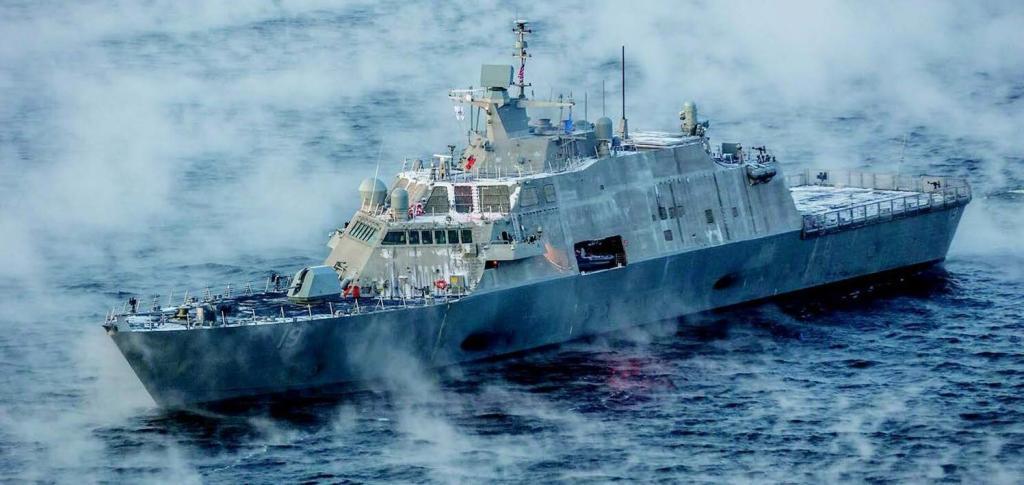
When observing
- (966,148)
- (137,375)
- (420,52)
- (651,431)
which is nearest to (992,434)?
(651,431)

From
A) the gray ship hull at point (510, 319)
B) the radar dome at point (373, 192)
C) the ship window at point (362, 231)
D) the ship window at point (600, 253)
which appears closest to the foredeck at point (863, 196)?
the gray ship hull at point (510, 319)

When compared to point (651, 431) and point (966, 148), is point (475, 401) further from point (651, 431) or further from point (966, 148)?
point (966, 148)

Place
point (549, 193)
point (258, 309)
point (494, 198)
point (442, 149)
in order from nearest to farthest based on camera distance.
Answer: point (258, 309) < point (494, 198) < point (549, 193) < point (442, 149)

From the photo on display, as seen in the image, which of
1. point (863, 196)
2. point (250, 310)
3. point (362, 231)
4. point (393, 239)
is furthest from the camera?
point (863, 196)

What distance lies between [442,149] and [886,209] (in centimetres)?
2304

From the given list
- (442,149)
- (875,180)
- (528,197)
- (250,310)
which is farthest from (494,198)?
(442,149)

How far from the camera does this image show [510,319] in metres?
65.9

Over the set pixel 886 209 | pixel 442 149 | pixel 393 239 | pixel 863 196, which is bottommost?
pixel 886 209

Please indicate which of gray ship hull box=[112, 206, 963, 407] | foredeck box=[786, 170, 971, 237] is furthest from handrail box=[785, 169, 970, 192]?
gray ship hull box=[112, 206, 963, 407]

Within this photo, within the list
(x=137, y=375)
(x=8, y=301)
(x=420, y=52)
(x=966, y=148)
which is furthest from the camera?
(x=420, y=52)

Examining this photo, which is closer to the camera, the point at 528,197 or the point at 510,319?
the point at 510,319

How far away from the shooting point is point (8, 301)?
72.2 metres

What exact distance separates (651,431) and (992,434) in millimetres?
9788

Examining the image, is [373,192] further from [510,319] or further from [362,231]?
[510,319]
